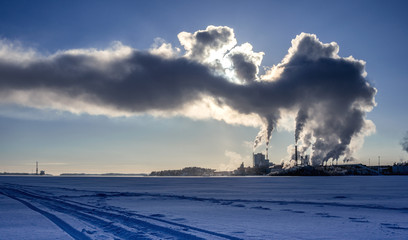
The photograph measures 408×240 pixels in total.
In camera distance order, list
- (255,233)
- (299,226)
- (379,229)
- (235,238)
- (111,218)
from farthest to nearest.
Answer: (111,218)
(299,226)
(379,229)
(255,233)
(235,238)

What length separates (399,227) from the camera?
51.2ft

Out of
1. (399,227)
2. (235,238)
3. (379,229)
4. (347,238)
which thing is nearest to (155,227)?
(235,238)

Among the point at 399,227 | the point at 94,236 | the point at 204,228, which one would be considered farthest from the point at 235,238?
the point at 399,227

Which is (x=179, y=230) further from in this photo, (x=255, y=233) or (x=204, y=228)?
(x=255, y=233)

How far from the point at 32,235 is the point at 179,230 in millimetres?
6139

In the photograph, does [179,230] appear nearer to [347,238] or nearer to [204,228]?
[204,228]

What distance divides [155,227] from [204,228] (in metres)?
2.28

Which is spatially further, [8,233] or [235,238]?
[8,233]

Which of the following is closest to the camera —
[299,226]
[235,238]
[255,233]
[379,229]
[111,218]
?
[235,238]

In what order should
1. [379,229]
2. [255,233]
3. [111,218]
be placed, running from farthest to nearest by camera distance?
[111,218] → [379,229] → [255,233]

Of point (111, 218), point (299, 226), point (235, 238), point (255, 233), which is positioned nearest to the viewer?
point (235, 238)

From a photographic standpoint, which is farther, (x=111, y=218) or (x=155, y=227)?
(x=111, y=218)

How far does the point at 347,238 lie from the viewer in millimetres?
13180

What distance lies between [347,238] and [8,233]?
46.6 ft
